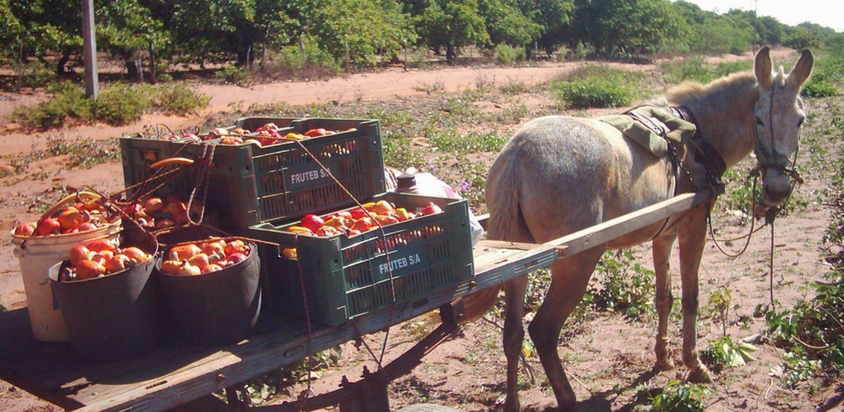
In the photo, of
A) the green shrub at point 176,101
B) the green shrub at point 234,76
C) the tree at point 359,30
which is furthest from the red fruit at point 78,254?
the tree at point 359,30

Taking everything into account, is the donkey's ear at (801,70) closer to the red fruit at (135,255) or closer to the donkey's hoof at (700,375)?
the donkey's hoof at (700,375)

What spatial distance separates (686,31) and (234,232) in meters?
52.4

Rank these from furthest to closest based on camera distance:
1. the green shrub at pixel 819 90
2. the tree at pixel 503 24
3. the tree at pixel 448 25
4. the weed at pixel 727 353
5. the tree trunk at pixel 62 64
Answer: the tree at pixel 503 24 < the tree at pixel 448 25 < the green shrub at pixel 819 90 < the tree trunk at pixel 62 64 < the weed at pixel 727 353

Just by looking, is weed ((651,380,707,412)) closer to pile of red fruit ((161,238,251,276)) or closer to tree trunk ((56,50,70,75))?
pile of red fruit ((161,238,251,276))

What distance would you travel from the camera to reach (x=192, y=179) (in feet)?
9.87

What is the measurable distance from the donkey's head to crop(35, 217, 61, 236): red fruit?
14.9 ft

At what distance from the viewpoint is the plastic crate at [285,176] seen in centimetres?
279

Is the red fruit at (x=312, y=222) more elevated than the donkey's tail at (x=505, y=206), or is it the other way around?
the red fruit at (x=312, y=222)

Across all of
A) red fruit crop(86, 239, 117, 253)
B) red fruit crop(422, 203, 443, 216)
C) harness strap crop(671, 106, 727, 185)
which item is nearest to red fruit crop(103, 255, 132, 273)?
red fruit crop(86, 239, 117, 253)

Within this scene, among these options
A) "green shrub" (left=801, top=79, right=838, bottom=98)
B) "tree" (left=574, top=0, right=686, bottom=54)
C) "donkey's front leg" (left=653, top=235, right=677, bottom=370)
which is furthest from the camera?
"tree" (left=574, top=0, right=686, bottom=54)

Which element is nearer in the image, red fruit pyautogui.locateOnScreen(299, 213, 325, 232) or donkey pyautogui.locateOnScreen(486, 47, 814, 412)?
red fruit pyautogui.locateOnScreen(299, 213, 325, 232)

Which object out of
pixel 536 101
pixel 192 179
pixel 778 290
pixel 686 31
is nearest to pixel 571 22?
pixel 686 31

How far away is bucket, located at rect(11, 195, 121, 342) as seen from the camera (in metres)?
2.55

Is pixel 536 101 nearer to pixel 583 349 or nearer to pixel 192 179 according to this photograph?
pixel 583 349
